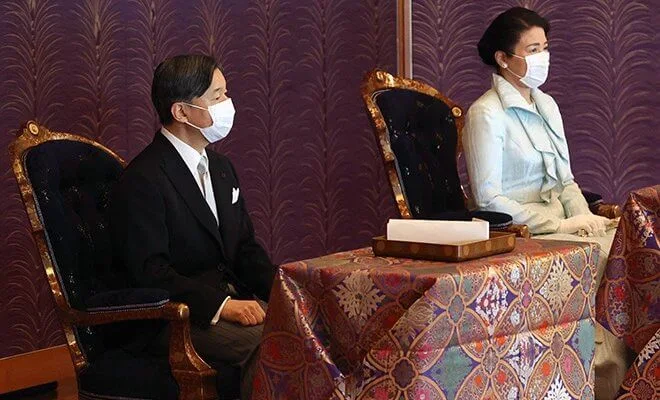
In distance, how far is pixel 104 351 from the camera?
282cm

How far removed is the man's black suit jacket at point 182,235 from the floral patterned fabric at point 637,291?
0.95 m

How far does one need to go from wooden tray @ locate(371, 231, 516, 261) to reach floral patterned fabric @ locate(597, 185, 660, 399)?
→ 0.54m

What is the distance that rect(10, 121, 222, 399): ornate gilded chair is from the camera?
2.60 meters

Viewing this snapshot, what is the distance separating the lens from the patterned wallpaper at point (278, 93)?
14.1 feet

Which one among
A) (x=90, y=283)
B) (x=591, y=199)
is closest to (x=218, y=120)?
(x=90, y=283)

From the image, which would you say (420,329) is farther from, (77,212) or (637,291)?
(77,212)

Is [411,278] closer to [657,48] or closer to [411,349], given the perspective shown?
[411,349]

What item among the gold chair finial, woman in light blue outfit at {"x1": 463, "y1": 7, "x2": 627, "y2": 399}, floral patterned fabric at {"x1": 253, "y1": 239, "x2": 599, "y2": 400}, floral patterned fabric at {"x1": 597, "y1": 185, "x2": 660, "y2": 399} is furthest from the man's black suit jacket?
floral patterned fabric at {"x1": 597, "y1": 185, "x2": 660, "y2": 399}

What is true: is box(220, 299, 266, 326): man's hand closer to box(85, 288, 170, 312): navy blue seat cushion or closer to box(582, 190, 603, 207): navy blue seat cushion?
box(85, 288, 170, 312): navy blue seat cushion

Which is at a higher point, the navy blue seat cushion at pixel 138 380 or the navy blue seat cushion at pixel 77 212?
the navy blue seat cushion at pixel 77 212

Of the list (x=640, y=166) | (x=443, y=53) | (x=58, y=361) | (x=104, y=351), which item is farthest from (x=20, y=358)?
(x=640, y=166)

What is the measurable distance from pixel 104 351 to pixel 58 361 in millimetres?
1449

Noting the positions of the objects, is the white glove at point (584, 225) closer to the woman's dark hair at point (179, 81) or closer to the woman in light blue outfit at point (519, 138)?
the woman in light blue outfit at point (519, 138)

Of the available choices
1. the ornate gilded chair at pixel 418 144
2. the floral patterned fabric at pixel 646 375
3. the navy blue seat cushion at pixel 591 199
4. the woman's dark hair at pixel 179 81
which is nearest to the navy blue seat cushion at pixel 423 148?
the ornate gilded chair at pixel 418 144
